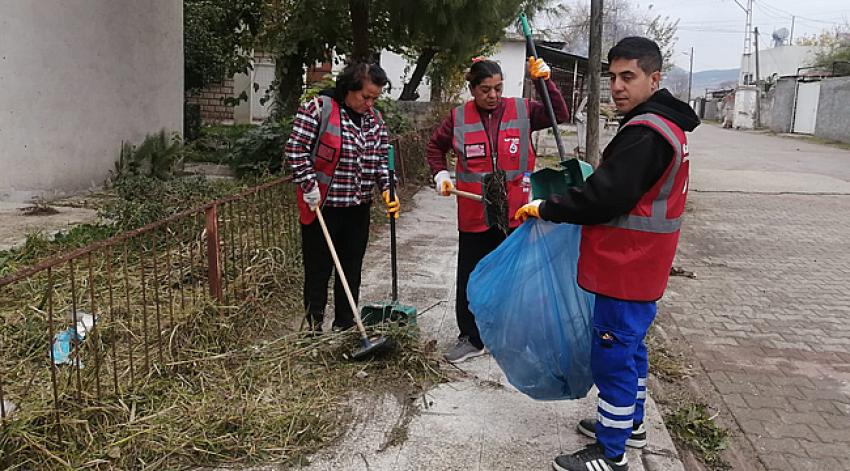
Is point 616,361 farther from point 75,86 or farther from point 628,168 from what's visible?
point 75,86

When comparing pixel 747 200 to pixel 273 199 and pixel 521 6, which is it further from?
pixel 273 199

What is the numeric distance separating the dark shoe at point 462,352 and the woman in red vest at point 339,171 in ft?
1.93

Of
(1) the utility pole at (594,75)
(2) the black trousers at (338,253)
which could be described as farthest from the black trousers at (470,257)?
(1) the utility pole at (594,75)

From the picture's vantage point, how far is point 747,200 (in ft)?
35.4

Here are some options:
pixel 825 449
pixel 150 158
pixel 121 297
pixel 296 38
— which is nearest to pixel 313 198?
pixel 121 297

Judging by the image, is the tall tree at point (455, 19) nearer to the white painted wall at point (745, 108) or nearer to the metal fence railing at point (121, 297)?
the metal fence railing at point (121, 297)

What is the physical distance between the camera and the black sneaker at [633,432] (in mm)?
2951

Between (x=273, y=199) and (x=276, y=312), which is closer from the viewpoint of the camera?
(x=276, y=312)

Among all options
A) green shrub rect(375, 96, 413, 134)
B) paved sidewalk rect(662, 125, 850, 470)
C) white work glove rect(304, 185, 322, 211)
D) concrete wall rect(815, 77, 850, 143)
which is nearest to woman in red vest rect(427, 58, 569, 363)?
white work glove rect(304, 185, 322, 211)

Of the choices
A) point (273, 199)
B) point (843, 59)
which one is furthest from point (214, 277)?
point (843, 59)

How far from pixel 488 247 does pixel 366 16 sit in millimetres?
4405

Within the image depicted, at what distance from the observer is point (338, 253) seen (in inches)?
150

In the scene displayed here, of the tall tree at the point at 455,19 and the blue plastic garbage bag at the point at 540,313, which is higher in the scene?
the tall tree at the point at 455,19

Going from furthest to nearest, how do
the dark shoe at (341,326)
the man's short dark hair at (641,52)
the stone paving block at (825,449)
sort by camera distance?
the dark shoe at (341,326) < the stone paving block at (825,449) < the man's short dark hair at (641,52)
